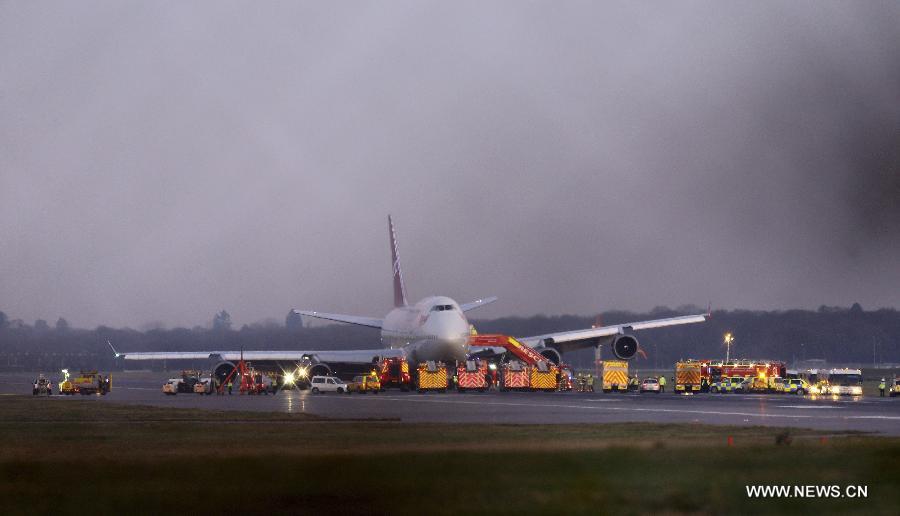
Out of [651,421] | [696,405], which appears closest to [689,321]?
[696,405]

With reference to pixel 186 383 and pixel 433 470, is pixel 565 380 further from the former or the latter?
pixel 433 470

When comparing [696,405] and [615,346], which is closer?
[696,405]

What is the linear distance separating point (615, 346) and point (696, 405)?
43.0m

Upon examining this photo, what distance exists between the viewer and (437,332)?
98625 millimetres

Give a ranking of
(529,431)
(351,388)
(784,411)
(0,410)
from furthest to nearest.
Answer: (351,388), (0,410), (784,411), (529,431)

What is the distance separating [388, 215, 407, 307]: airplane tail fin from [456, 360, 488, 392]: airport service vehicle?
43.1m

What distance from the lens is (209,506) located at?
70.4 feet

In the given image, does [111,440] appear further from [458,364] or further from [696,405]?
[458,364]

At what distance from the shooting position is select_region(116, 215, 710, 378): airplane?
9950 cm

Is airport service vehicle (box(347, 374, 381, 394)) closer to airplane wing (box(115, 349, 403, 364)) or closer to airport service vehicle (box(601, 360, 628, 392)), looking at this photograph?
airplane wing (box(115, 349, 403, 364))

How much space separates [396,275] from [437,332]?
47350 mm

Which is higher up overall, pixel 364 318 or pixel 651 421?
pixel 364 318

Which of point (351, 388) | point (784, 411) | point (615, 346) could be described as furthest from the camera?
point (615, 346)

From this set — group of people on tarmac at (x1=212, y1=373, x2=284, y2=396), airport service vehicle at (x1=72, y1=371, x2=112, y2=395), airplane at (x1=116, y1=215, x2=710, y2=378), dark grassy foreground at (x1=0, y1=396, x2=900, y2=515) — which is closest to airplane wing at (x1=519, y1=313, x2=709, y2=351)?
airplane at (x1=116, y1=215, x2=710, y2=378)
